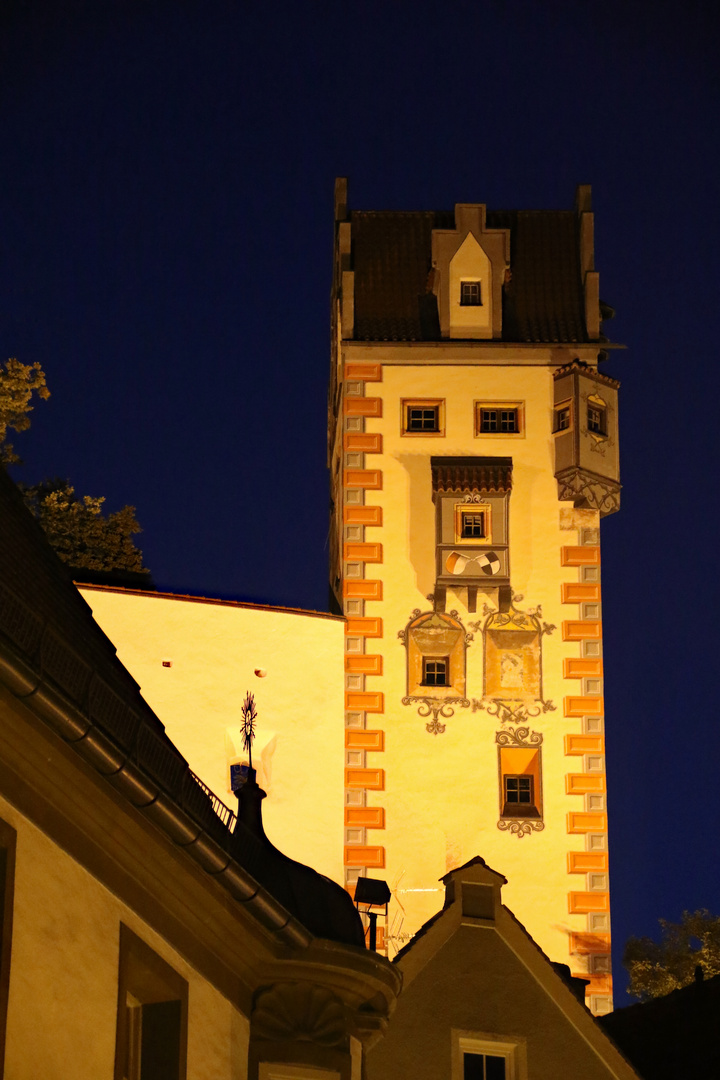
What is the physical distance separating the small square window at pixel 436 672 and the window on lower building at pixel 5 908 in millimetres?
25025

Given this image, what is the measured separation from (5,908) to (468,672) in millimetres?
25520

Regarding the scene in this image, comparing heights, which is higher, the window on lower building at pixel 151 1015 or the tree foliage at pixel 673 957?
the tree foliage at pixel 673 957

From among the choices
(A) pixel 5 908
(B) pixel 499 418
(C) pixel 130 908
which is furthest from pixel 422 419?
(A) pixel 5 908

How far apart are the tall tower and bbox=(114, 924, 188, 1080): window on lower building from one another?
2045cm

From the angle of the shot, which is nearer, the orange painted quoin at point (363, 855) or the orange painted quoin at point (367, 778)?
the orange painted quoin at point (363, 855)

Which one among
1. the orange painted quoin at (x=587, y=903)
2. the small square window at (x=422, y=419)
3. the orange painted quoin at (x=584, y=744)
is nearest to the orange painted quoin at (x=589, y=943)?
the orange painted quoin at (x=587, y=903)

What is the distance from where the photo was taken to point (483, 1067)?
2567cm

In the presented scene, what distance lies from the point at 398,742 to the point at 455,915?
15.5m

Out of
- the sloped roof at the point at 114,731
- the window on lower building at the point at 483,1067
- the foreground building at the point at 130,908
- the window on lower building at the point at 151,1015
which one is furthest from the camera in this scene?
the window on lower building at the point at 483,1067

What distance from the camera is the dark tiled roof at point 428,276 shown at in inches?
1816

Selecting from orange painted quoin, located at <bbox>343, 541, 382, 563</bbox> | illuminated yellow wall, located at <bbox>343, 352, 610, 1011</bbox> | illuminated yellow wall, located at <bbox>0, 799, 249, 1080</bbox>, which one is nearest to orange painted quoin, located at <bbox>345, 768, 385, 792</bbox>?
illuminated yellow wall, located at <bbox>343, 352, 610, 1011</bbox>

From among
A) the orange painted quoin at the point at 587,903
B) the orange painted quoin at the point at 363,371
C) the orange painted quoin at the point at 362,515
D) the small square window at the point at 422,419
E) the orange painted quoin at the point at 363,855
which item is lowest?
the orange painted quoin at the point at 587,903

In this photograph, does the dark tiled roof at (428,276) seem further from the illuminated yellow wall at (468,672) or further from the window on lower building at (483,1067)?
the window on lower building at (483,1067)

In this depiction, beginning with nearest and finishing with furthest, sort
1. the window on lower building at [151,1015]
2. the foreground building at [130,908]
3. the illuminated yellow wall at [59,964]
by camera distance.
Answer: the illuminated yellow wall at [59,964], the foreground building at [130,908], the window on lower building at [151,1015]
